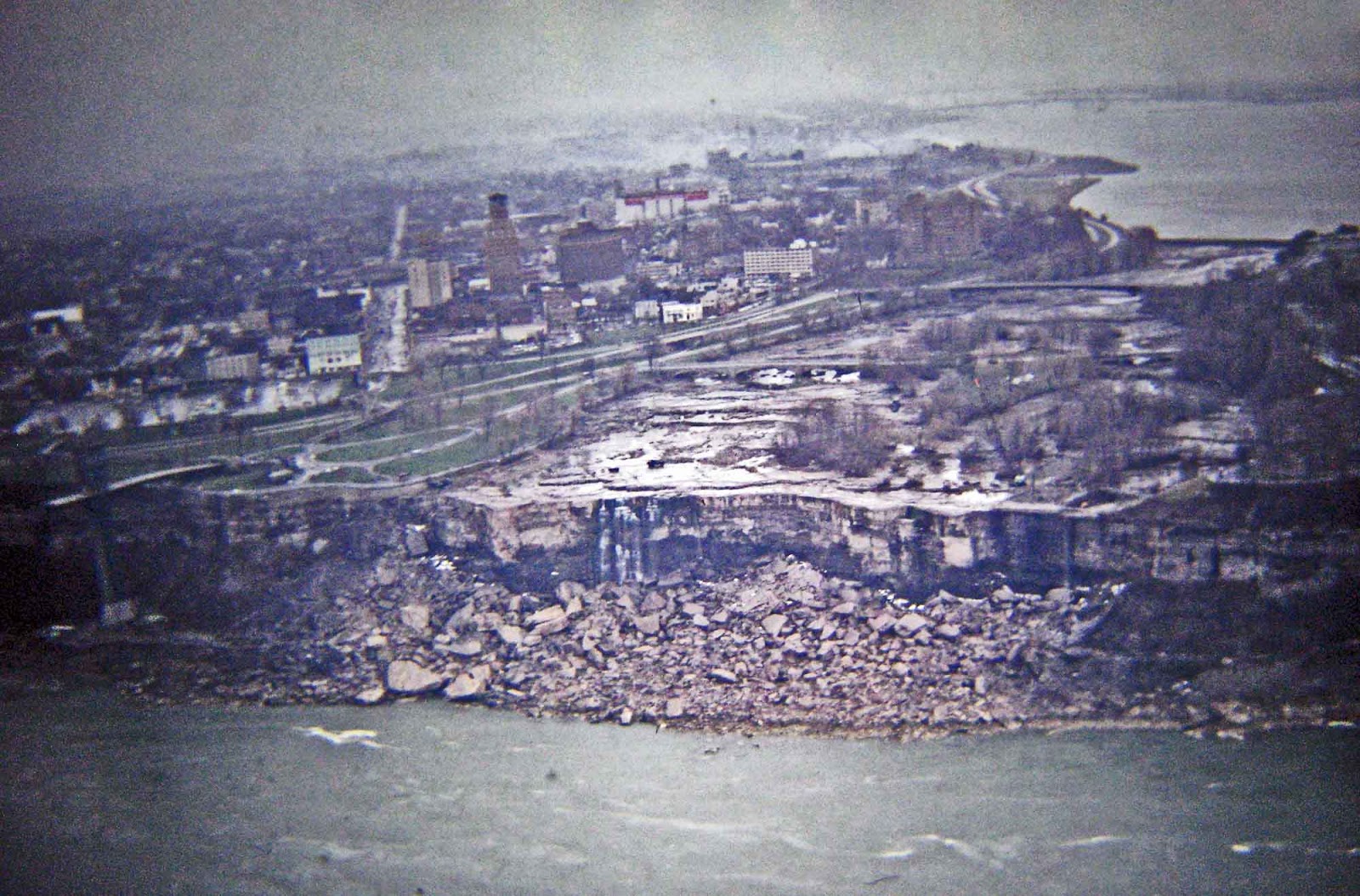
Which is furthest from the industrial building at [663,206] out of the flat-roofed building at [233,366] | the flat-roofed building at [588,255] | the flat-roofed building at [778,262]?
the flat-roofed building at [233,366]

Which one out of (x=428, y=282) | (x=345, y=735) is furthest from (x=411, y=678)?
(x=428, y=282)

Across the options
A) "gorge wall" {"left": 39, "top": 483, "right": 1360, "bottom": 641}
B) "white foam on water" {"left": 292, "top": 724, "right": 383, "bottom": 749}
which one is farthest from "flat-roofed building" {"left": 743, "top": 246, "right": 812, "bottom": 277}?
"white foam on water" {"left": 292, "top": 724, "right": 383, "bottom": 749}

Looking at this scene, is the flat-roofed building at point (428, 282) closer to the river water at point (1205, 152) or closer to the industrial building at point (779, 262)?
the industrial building at point (779, 262)

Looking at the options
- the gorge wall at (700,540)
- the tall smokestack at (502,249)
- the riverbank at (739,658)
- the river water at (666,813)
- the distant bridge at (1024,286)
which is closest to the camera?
the river water at (666,813)

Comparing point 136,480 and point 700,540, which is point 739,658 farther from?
point 136,480

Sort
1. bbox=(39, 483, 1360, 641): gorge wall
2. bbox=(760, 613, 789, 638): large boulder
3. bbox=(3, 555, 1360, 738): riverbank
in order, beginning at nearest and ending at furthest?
bbox=(3, 555, 1360, 738): riverbank, bbox=(39, 483, 1360, 641): gorge wall, bbox=(760, 613, 789, 638): large boulder

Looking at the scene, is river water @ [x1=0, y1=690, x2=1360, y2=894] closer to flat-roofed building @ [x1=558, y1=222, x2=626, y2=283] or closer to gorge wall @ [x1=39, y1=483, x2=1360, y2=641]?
gorge wall @ [x1=39, y1=483, x2=1360, y2=641]
